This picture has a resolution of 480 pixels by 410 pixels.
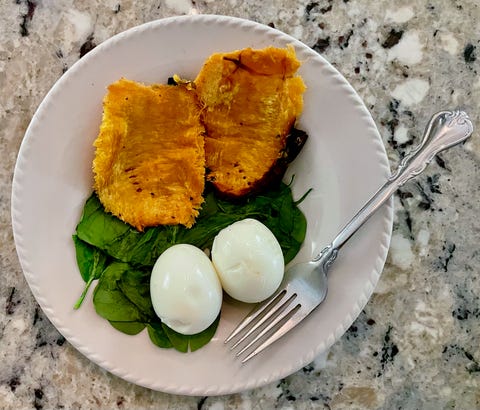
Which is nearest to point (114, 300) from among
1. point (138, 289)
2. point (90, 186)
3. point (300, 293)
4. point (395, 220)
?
point (138, 289)

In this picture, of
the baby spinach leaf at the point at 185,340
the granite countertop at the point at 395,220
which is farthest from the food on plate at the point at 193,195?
the granite countertop at the point at 395,220

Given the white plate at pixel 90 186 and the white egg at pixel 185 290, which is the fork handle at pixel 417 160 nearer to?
the white plate at pixel 90 186

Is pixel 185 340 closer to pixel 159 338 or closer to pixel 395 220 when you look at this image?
pixel 159 338

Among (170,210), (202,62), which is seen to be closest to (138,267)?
(170,210)

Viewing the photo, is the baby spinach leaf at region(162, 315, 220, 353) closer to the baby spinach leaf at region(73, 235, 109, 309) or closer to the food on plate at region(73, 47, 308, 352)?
the food on plate at region(73, 47, 308, 352)

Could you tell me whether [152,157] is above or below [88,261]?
above

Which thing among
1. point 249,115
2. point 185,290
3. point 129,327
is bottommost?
point 129,327
